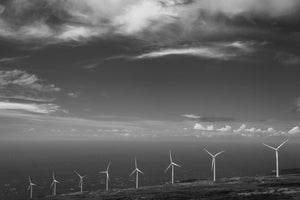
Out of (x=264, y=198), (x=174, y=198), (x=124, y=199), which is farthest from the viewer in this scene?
(x=124, y=199)

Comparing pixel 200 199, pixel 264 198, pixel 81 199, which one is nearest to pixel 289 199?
pixel 264 198

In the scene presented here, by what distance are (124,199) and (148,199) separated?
1584 cm

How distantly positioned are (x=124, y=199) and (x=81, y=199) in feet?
117

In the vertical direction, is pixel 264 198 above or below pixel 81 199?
above

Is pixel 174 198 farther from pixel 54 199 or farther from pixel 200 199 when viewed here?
pixel 54 199

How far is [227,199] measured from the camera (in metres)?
126

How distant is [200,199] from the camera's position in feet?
437

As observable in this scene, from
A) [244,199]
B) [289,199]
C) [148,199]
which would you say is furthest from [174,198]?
[289,199]

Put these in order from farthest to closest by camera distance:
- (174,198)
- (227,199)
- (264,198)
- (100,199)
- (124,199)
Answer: (100,199) → (124,199) → (174,198) → (227,199) → (264,198)

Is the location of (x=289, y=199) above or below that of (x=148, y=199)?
above

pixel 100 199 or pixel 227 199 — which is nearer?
pixel 227 199

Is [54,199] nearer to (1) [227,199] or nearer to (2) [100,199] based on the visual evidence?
(2) [100,199]

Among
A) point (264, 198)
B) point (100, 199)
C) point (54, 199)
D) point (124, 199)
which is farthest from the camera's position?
point (54, 199)

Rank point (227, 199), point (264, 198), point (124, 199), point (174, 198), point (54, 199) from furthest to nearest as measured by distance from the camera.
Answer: point (54, 199), point (124, 199), point (174, 198), point (227, 199), point (264, 198)
